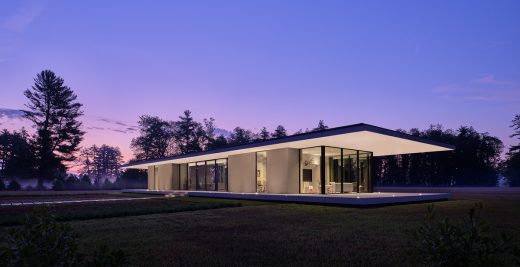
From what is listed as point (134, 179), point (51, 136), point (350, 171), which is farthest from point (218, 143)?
point (350, 171)

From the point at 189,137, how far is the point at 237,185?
113 ft

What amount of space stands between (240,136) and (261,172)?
37.1 meters

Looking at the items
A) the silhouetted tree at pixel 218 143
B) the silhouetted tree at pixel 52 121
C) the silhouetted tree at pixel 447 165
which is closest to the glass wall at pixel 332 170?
the silhouetted tree at pixel 447 165

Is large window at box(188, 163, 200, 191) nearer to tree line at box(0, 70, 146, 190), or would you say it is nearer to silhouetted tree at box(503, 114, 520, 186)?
tree line at box(0, 70, 146, 190)

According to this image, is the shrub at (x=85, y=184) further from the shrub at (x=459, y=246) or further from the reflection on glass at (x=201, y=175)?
the shrub at (x=459, y=246)

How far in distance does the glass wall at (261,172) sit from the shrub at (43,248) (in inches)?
736

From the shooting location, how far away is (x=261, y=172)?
2127 centimetres

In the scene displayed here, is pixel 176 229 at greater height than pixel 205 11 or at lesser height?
lesser

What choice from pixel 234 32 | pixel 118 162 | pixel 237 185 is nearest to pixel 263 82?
pixel 234 32

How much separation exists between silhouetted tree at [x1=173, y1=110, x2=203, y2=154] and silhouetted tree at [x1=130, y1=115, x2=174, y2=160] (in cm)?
138

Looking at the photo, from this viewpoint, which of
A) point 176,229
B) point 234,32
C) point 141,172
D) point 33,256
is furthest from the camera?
point 141,172

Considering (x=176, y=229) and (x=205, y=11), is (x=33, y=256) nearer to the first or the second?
(x=176, y=229)

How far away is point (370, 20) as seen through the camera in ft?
67.9

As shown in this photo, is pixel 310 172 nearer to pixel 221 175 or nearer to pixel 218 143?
pixel 221 175
